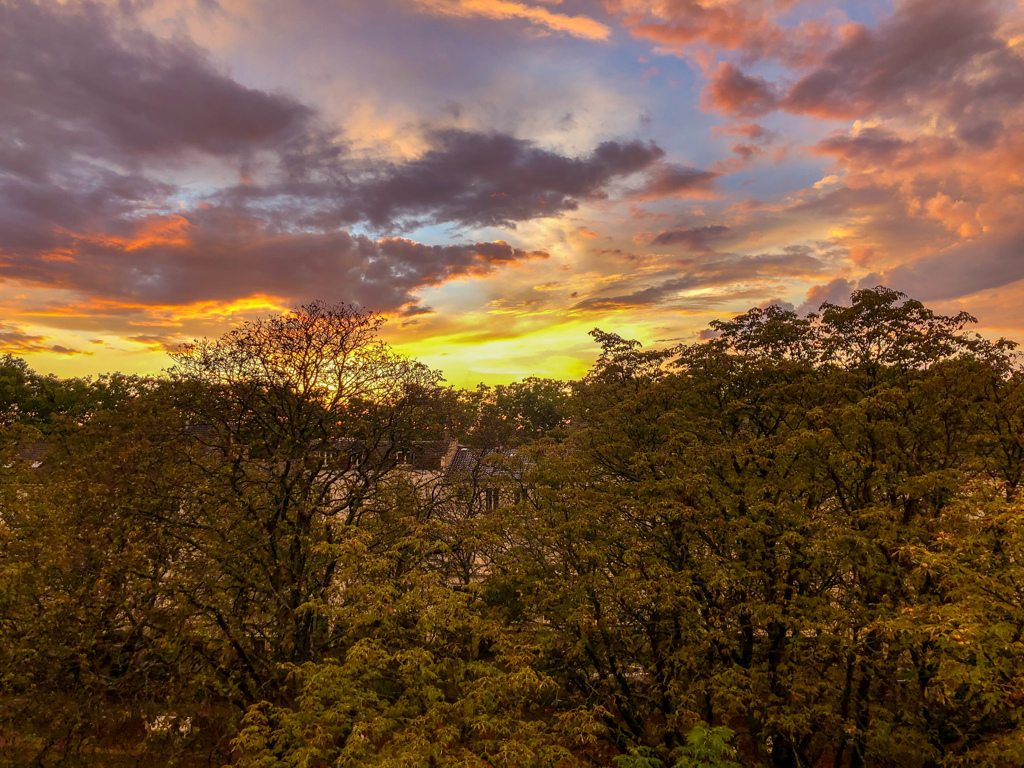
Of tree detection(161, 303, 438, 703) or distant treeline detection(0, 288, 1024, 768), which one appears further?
tree detection(161, 303, 438, 703)

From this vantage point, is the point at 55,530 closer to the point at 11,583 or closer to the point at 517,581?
the point at 11,583

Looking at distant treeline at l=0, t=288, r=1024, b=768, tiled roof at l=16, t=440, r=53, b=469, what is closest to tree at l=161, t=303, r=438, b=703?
distant treeline at l=0, t=288, r=1024, b=768

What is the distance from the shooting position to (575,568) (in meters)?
15.1

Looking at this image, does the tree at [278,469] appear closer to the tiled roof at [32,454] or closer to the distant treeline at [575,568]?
the distant treeline at [575,568]

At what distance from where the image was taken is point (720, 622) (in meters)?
14.7

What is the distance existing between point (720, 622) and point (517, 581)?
5464 mm

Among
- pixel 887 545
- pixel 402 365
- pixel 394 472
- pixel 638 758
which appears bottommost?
pixel 638 758

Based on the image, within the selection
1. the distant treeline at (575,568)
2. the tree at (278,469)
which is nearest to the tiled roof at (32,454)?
the distant treeline at (575,568)

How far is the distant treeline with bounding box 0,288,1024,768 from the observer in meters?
10.7

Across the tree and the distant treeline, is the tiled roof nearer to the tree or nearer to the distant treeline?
the distant treeline

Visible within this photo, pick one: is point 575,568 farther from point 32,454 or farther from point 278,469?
point 32,454

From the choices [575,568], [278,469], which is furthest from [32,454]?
[575,568]

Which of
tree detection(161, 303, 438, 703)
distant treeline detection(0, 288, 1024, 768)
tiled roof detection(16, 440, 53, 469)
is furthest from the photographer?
tiled roof detection(16, 440, 53, 469)

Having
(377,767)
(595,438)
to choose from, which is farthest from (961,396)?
(377,767)
